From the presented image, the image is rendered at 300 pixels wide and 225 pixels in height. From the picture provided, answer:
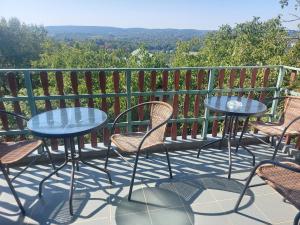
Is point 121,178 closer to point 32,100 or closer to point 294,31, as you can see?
point 32,100

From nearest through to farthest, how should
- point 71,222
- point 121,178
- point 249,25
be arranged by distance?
1. point 71,222
2. point 121,178
3. point 249,25

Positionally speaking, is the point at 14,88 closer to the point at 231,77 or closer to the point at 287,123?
the point at 231,77

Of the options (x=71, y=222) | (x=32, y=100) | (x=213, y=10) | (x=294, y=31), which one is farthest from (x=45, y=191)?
(x=213, y=10)

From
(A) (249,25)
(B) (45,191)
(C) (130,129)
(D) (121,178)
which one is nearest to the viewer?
(B) (45,191)

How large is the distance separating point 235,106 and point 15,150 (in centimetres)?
240

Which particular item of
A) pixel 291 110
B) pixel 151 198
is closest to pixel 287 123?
pixel 291 110

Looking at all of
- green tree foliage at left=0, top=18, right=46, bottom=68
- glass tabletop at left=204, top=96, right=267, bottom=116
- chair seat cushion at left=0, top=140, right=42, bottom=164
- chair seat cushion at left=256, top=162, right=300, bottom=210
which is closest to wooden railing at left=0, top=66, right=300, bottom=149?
glass tabletop at left=204, top=96, right=267, bottom=116

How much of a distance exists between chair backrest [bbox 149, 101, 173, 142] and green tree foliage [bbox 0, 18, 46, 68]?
30780mm

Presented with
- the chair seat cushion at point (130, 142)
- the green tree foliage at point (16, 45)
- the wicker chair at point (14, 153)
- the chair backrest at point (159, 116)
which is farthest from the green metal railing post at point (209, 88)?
the green tree foliage at point (16, 45)

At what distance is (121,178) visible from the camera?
8.81ft

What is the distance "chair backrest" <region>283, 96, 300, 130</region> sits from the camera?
293 centimetres

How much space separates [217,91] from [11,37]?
34289mm

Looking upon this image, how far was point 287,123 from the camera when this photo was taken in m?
3.01

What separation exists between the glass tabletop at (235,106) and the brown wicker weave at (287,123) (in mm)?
281
